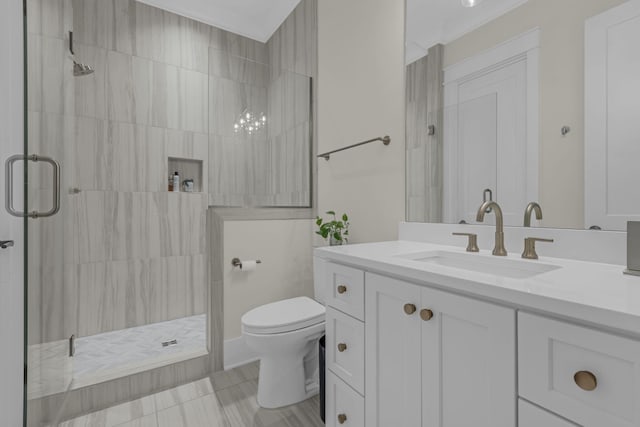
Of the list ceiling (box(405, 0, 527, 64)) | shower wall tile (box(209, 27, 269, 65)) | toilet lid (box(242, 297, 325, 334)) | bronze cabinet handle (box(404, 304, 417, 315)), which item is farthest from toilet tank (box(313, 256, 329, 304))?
shower wall tile (box(209, 27, 269, 65))

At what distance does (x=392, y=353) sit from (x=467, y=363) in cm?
26

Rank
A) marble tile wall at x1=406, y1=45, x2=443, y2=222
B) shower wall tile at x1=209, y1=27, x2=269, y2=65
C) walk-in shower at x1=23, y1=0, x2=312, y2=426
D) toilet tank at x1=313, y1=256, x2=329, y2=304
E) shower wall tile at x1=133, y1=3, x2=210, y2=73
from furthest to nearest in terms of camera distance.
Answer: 1. shower wall tile at x1=209, y1=27, x2=269, y2=65
2. shower wall tile at x1=133, y1=3, x2=210, y2=73
3. walk-in shower at x1=23, y1=0, x2=312, y2=426
4. toilet tank at x1=313, y1=256, x2=329, y2=304
5. marble tile wall at x1=406, y1=45, x2=443, y2=222

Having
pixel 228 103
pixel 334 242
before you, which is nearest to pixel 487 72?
pixel 334 242

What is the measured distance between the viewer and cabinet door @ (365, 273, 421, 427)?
88 centimetres

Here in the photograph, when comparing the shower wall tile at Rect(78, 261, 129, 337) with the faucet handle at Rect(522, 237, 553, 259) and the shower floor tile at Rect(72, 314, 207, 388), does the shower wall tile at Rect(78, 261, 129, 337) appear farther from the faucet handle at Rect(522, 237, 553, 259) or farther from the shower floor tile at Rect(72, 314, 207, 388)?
the faucet handle at Rect(522, 237, 553, 259)

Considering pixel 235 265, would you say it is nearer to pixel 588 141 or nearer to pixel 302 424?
pixel 302 424

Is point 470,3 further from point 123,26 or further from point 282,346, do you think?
point 123,26

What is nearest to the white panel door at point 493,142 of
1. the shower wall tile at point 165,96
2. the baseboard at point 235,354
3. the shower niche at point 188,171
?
the baseboard at point 235,354

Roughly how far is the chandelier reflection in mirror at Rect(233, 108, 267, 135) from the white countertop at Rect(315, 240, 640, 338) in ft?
5.44

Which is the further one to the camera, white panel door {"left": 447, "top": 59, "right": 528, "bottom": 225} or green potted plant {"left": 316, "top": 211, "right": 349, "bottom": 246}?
green potted plant {"left": 316, "top": 211, "right": 349, "bottom": 246}

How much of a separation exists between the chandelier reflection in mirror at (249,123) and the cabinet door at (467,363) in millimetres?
1916

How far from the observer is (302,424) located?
1.49 meters

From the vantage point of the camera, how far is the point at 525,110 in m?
1.13

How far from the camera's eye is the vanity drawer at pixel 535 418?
0.58 m
